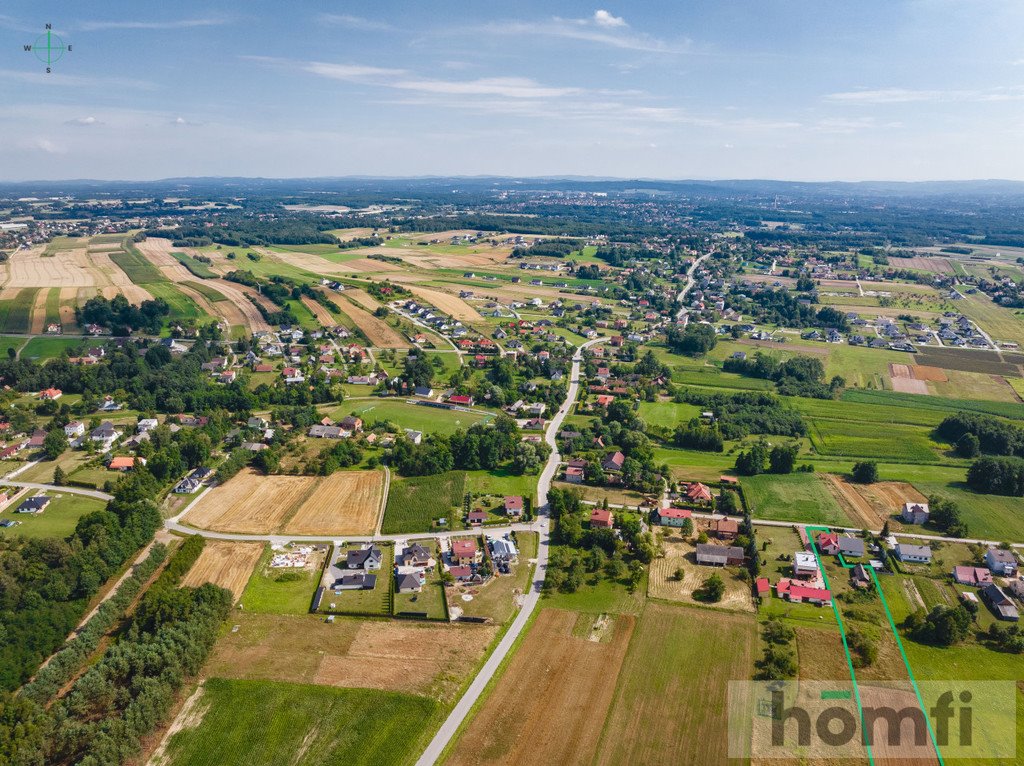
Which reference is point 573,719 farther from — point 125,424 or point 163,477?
point 125,424

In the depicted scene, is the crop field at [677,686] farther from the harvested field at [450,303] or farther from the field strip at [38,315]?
the field strip at [38,315]

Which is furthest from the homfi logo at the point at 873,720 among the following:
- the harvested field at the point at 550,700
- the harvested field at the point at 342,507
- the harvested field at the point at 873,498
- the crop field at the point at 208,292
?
the crop field at the point at 208,292

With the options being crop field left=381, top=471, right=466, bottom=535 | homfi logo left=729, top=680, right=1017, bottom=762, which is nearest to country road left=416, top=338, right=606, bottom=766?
crop field left=381, top=471, right=466, bottom=535

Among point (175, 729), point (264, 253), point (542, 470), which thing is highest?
point (264, 253)

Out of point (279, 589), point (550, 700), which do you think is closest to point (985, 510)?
point (550, 700)

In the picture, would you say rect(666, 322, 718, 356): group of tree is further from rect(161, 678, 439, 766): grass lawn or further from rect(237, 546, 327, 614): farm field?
rect(161, 678, 439, 766): grass lawn

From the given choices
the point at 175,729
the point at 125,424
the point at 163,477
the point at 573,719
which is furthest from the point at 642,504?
the point at 125,424
